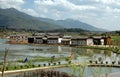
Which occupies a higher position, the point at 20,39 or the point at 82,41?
the point at 82,41

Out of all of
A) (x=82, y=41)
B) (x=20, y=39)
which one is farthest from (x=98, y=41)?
(x=20, y=39)

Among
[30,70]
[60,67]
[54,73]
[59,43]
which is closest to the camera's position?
[54,73]

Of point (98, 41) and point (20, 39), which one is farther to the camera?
point (20, 39)

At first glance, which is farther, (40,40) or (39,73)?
(40,40)

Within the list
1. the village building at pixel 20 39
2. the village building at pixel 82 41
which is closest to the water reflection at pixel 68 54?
the village building at pixel 82 41

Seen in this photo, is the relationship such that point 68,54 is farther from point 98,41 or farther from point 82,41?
point 98,41

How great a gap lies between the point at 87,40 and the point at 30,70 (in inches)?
2077

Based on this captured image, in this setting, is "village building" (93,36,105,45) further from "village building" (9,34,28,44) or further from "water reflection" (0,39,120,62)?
"village building" (9,34,28,44)

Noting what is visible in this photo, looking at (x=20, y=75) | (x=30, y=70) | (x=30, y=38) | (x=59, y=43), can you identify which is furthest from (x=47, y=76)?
(x=30, y=38)

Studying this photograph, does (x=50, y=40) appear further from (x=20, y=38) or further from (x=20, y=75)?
(x=20, y=75)

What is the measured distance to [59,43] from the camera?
86.2 metres

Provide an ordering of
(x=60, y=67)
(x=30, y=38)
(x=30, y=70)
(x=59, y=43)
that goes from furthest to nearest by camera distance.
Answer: (x=30, y=38)
(x=59, y=43)
(x=60, y=67)
(x=30, y=70)

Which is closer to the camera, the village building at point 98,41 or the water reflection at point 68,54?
the water reflection at point 68,54

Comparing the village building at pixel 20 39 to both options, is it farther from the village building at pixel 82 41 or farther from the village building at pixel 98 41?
the village building at pixel 98 41
